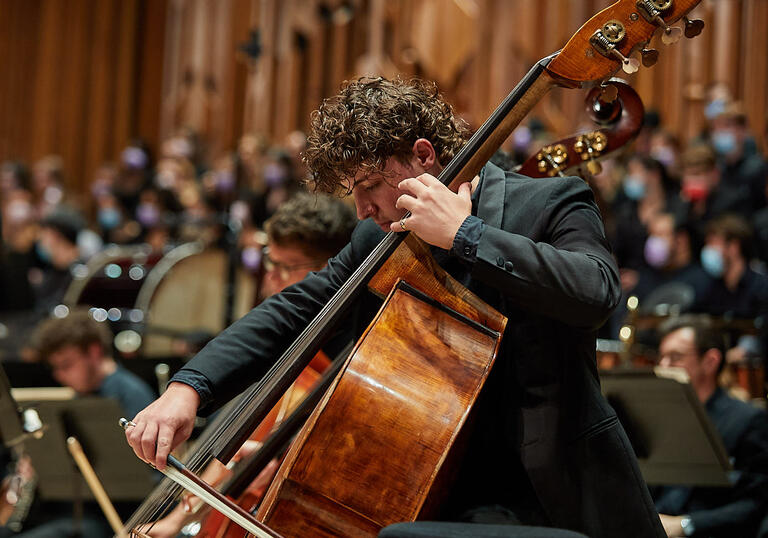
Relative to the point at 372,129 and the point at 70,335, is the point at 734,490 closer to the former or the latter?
the point at 372,129

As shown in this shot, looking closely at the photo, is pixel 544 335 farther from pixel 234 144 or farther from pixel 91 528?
pixel 234 144

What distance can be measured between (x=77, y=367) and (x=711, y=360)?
261 centimetres

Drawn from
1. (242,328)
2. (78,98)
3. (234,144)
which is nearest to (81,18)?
(78,98)

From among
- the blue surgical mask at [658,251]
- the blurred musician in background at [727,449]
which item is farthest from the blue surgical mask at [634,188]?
the blurred musician in background at [727,449]

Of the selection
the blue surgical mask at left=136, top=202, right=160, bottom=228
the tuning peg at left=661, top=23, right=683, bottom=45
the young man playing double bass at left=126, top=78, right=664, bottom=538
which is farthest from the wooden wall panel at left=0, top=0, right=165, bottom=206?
the tuning peg at left=661, top=23, right=683, bottom=45

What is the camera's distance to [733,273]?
557 centimetres

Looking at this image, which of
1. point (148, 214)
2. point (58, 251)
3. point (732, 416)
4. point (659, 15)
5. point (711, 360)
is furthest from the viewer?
point (148, 214)

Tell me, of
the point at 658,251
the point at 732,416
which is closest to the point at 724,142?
the point at 658,251

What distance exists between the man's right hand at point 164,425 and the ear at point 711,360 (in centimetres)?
245

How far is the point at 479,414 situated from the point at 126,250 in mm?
6002

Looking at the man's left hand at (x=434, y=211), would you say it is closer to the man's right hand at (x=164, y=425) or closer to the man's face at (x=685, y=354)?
the man's right hand at (x=164, y=425)

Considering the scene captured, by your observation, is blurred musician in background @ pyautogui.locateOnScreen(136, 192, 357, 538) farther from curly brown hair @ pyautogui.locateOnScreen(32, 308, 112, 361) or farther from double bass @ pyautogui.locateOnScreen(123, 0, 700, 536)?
curly brown hair @ pyautogui.locateOnScreen(32, 308, 112, 361)

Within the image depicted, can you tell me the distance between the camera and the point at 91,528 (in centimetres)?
401

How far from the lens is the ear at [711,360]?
3.81m
